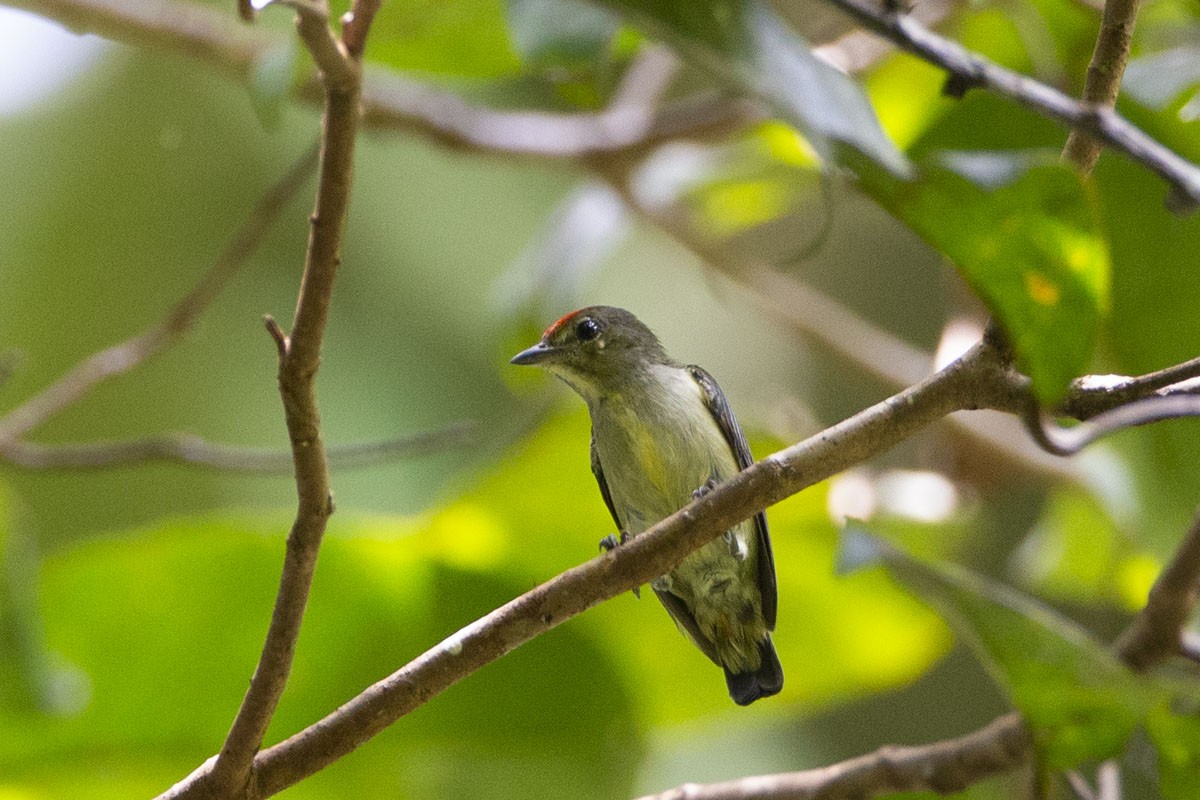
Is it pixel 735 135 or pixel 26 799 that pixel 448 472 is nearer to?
pixel 735 135

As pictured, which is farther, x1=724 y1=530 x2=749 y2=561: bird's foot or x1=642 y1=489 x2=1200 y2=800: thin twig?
x1=724 y1=530 x2=749 y2=561: bird's foot

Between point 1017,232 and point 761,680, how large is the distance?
1.30 m

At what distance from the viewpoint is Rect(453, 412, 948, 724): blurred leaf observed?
3275 mm

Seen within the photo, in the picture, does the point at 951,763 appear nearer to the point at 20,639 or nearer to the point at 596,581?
the point at 596,581

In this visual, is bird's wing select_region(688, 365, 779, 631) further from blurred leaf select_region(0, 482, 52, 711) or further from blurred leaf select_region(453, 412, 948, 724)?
blurred leaf select_region(0, 482, 52, 711)

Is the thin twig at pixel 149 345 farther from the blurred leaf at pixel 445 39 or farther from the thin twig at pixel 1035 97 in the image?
the thin twig at pixel 1035 97

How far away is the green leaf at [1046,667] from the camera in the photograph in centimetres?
212

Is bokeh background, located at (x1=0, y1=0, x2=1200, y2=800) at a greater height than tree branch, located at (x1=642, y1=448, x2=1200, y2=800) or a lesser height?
greater

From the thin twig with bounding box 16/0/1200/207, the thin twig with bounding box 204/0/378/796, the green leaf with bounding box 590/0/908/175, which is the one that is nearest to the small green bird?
the green leaf with bounding box 590/0/908/175

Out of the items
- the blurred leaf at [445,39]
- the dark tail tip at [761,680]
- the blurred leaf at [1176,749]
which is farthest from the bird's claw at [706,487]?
the blurred leaf at [445,39]

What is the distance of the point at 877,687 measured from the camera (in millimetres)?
3416

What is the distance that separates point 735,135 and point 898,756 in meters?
2.39

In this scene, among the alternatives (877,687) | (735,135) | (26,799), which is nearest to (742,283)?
(735,135)

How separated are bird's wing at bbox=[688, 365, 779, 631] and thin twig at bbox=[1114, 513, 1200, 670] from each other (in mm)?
704
